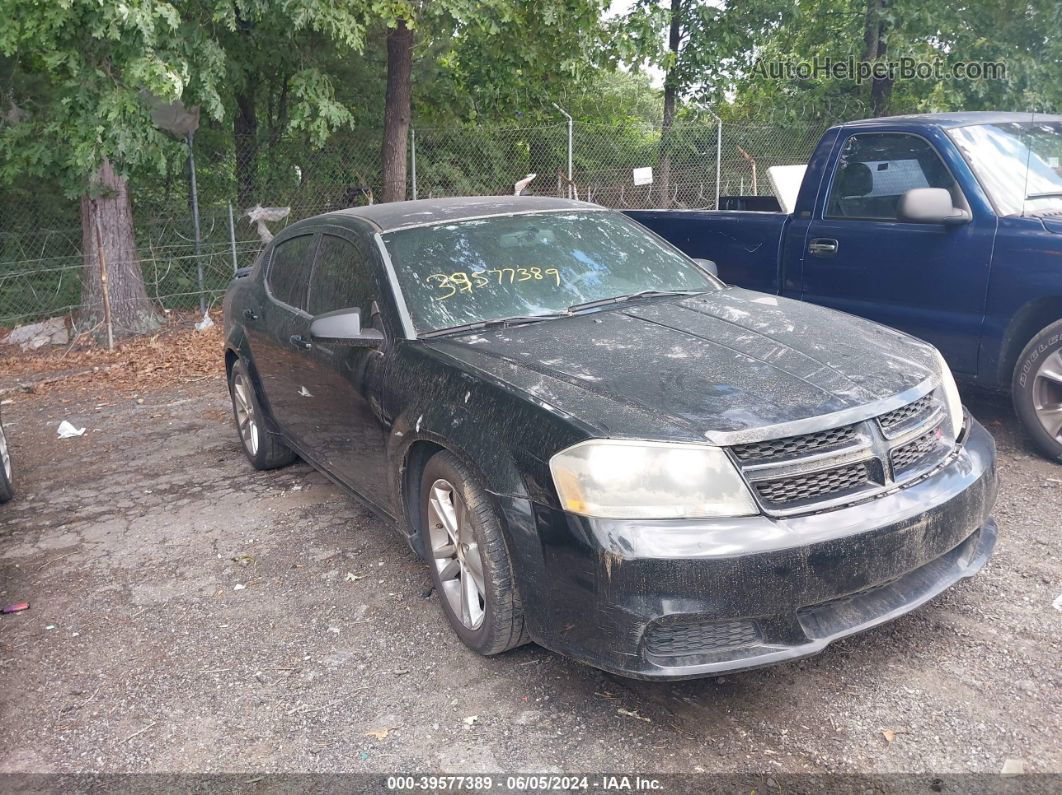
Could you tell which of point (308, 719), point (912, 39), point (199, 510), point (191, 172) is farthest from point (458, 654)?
point (912, 39)

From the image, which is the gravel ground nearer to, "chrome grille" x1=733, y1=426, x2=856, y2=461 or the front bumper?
the front bumper

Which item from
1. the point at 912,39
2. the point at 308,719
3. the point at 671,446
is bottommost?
the point at 308,719

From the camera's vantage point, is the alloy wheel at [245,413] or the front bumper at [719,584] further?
the alloy wheel at [245,413]

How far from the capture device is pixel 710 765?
2.88 metres

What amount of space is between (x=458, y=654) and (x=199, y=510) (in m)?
2.46

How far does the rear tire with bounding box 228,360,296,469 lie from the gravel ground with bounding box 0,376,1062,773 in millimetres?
782

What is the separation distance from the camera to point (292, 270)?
17.3 ft

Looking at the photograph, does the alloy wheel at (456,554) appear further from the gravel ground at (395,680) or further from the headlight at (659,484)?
the headlight at (659,484)

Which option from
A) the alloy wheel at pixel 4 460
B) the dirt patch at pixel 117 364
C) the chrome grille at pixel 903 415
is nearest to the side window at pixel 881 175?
the chrome grille at pixel 903 415

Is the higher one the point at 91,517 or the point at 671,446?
the point at 671,446

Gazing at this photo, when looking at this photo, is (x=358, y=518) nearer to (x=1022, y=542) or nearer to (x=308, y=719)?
(x=308, y=719)

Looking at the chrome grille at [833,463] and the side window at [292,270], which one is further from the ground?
the side window at [292,270]

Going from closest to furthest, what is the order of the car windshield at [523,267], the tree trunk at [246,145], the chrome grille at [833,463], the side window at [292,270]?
the chrome grille at [833,463], the car windshield at [523,267], the side window at [292,270], the tree trunk at [246,145]

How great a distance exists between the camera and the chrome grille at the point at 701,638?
114 inches
